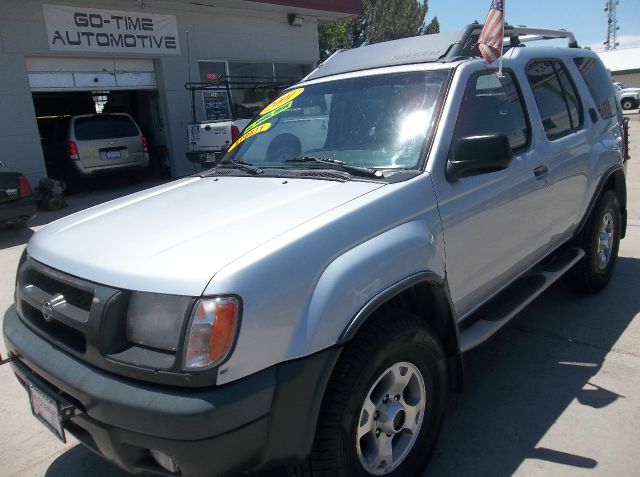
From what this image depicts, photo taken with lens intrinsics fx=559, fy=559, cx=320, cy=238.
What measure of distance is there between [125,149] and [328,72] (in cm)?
1017

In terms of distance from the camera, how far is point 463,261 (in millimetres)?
2826

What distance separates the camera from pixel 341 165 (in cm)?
286

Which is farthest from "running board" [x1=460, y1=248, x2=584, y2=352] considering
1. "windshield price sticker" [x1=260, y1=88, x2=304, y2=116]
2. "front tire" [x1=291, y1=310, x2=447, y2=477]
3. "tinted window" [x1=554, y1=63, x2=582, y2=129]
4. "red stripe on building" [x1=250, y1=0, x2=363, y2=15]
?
"red stripe on building" [x1=250, y1=0, x2=363, y2=15]

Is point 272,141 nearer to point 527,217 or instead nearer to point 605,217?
point 527,217

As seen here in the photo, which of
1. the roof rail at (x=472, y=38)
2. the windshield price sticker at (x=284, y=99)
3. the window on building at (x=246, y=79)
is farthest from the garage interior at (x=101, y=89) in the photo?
the roof rail at (x=472, y=38)

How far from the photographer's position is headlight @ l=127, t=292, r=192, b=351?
190cm

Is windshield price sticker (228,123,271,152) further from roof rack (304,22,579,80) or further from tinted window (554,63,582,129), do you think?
tinted window (554,63,582,129)

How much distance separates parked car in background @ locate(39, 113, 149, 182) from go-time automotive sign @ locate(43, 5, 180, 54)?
5.25ft

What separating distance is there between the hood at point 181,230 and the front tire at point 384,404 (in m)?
0.57

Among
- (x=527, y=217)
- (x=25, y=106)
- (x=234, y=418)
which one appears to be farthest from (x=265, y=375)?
(x=25, y=106)

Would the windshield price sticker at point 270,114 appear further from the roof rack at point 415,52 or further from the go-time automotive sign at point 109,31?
the go-time automotive sign at point 109,31

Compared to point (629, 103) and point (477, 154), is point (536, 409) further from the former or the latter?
point (629, 103)

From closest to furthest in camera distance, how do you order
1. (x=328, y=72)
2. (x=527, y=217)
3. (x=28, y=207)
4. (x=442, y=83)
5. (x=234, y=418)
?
1. (x=234, y=418)
2. (x=442, y=83)
3. (x=527, y=217)
4. (x=328, y=72)
5. (x=28, y=207)

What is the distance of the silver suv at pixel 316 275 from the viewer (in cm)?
188
